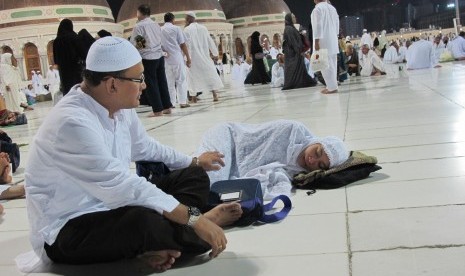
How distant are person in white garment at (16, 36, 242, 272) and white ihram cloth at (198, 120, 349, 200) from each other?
935mm

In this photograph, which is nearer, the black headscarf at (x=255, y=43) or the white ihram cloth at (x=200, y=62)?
the white ihram cloth at (x=200, y=62)

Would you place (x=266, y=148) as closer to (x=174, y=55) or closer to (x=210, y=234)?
(x=210, y=234)

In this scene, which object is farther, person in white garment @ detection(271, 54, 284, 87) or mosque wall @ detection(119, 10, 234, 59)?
mosque wall @ detection(119, 10, 234, 59)

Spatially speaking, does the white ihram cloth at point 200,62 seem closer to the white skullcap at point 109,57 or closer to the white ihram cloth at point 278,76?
the white ihram cloth at point 278,76

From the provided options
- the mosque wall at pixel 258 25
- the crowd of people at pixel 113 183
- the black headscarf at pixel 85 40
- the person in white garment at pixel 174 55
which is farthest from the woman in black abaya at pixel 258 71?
the mosque wall at pixel 258 25

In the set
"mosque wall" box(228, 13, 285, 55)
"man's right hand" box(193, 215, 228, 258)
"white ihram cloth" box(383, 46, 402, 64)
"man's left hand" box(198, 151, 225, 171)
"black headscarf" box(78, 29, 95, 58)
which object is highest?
"mosque wall" box(228, 13, 285, 55)

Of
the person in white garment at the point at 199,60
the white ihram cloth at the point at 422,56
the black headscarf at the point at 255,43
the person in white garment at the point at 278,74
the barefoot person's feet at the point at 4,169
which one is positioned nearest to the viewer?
the barefoot person's feet at the point at 4,169

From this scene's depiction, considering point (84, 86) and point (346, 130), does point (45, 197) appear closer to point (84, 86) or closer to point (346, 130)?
point (84, 86)

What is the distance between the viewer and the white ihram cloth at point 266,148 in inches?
105

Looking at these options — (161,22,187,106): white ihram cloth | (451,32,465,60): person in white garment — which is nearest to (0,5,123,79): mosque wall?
(451,32,465,60): person in white garment

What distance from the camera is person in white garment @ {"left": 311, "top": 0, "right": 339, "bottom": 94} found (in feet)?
24.8

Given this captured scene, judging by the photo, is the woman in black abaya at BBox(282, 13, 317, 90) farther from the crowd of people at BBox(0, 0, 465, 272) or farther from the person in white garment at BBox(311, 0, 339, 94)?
the crowd of people at BBox(0, 0, 465, 272)

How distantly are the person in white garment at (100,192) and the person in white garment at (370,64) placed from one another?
10.2 meters

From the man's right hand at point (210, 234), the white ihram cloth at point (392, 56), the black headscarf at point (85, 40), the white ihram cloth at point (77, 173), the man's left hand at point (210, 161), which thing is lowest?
the white ihram cloth at point (392, 56)
